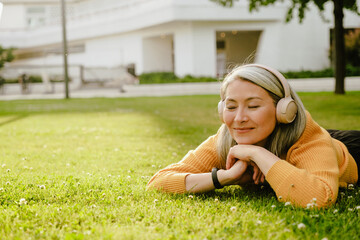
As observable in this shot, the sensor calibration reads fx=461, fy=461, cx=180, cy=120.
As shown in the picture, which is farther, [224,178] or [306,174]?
[224,178]

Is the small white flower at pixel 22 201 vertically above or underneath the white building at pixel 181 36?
underneath

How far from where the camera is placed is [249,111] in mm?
3145

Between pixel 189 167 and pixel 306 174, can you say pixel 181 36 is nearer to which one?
pixel 189 167

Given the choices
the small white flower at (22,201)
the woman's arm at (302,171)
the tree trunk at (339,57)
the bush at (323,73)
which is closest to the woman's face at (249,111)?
the woman's arm at (302,171)

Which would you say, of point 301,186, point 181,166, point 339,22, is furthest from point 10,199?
point 339,22

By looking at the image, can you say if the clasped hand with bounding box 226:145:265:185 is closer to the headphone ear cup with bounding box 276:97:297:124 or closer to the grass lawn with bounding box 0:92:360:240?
the grass lawn with bounding box 0:92:360:240

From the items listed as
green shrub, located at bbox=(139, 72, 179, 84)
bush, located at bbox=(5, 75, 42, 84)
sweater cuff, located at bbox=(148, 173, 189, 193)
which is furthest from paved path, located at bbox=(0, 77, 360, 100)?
sweater cuff, located at bbox=(148, 173, 189, 193)

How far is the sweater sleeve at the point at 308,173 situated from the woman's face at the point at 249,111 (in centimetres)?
25

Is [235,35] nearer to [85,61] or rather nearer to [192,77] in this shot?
[192,77]

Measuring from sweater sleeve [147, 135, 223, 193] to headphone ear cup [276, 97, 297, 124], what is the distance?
2.68ft

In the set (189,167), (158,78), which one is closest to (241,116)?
(189,167)

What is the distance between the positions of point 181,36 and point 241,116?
28.7 metres

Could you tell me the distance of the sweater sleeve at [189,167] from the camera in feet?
11.7

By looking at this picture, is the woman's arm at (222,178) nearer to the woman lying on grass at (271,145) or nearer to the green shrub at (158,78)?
the woman lying on grass at (271,145)
